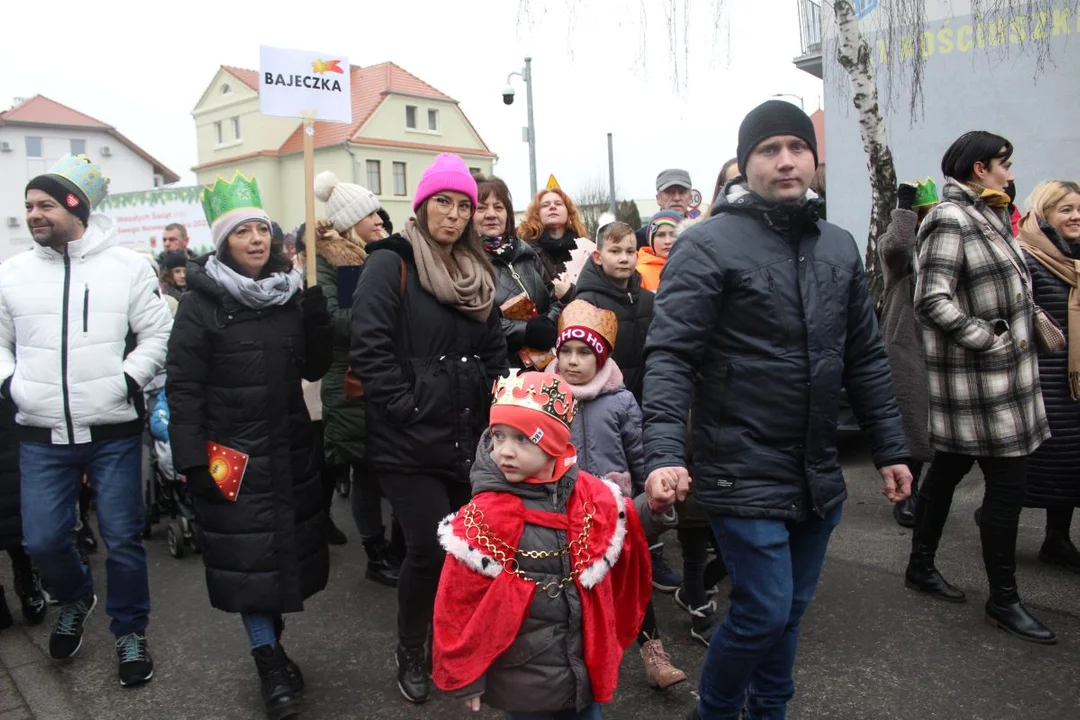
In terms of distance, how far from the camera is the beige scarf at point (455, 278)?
355 centimetres

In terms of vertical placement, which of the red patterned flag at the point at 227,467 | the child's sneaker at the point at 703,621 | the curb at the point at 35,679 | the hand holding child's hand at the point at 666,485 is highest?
the hand holding child's hand at the point at 666,485

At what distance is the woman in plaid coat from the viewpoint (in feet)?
12.9

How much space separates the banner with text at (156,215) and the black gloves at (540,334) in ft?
50.9

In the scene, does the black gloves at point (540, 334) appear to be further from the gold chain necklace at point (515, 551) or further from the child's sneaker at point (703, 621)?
the gold chain necklace at point (515, 551)

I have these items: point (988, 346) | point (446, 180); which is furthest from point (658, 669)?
point (446, 180)

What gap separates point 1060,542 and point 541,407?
139 inches

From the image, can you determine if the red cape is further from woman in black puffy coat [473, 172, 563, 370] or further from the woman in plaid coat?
the woman in plaid coat

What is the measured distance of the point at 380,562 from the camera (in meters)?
5.07

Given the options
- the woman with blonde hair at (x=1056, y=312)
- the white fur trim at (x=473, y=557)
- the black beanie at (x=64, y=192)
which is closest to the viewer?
the white fur trim at (x=473, y=557)

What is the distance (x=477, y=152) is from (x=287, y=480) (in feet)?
155

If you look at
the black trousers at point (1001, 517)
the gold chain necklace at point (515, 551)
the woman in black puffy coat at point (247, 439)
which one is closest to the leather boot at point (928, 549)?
the black trousers at point (1001, 517)

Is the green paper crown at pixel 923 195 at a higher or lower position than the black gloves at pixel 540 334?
higher

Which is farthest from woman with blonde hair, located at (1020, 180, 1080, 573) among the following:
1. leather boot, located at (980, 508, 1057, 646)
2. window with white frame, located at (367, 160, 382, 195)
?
window with white frame, located at (367, 160, 382, 195)

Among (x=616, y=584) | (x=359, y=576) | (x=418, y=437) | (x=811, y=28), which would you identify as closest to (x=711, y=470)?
(x=616, y=584)
